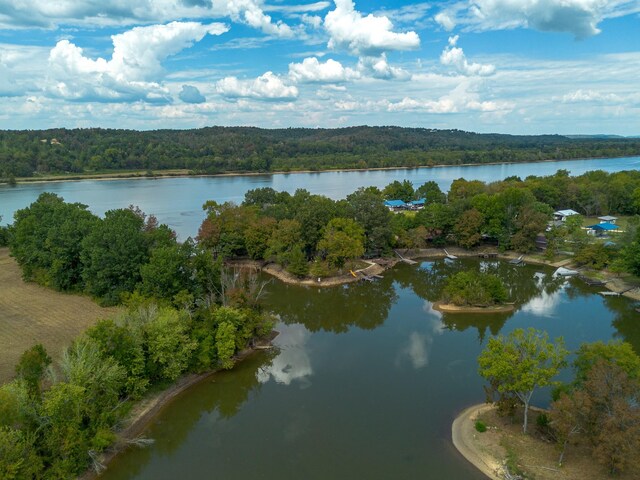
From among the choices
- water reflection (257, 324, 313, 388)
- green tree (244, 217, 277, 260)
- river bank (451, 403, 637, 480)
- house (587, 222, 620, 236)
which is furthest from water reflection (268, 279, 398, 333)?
house (587, 222, 620, 236)

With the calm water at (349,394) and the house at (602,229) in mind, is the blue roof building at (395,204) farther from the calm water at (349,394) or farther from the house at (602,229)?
the calm water at (349,394)

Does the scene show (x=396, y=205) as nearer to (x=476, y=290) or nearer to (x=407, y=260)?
(x=407, y=260)

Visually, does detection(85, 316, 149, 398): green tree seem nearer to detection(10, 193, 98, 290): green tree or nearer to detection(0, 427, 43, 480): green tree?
detection(0, 427, 43, 480): green tree

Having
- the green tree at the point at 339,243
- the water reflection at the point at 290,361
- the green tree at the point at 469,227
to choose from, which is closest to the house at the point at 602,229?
the green tree at the point at 469,227

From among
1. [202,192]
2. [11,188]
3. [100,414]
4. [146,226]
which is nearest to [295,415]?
[100,414]

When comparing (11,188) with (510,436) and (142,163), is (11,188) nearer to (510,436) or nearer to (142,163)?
(142,163)
